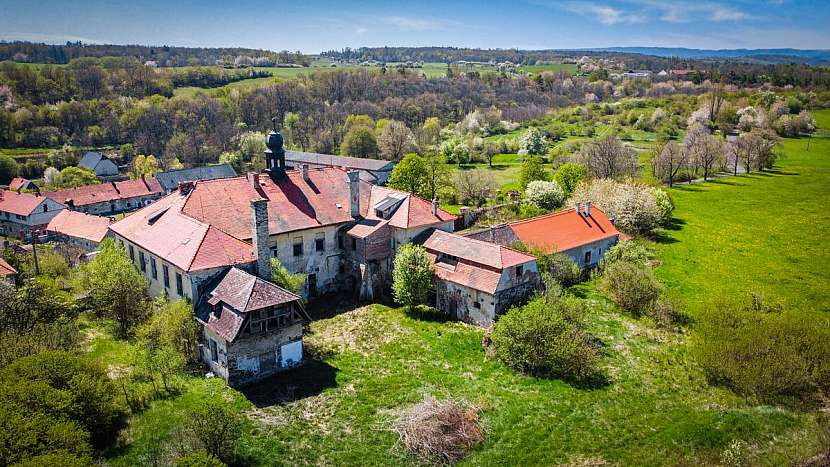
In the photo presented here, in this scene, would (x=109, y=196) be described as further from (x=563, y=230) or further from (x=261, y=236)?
(x=563, y=230)

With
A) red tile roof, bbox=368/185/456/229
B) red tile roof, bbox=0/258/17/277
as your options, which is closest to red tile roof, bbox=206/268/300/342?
red tile roof, bbox=368/185/456/229

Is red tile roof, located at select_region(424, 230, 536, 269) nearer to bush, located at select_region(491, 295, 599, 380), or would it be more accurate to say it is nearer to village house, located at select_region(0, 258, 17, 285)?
bush, located at select_region(491, 295, 599, 380)

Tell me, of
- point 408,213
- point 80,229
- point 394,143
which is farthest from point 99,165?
point 408,213

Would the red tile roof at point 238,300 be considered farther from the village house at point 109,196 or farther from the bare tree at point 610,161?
the bare tree at point 610,161

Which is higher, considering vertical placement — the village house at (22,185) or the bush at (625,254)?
the bush at (625,254)

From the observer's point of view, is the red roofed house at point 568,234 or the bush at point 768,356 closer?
the bush at point 768,356

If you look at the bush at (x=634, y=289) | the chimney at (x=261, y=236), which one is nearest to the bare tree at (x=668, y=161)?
the bush at (x=634, y=289)
